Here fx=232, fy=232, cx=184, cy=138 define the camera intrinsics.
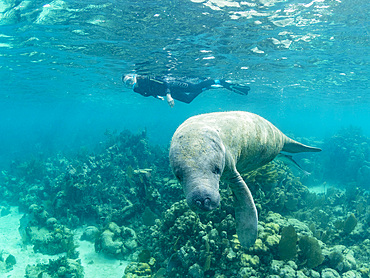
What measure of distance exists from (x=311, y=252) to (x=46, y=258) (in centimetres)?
888

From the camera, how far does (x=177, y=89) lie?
54.8 feet

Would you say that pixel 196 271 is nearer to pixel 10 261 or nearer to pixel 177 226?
pixel 177 226

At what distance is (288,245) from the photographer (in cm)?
510

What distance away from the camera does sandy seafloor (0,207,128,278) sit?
772cm

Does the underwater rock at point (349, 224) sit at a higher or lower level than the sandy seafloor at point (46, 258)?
higher

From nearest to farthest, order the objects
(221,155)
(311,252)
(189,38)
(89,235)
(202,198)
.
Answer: (202,198) < (221,155) < (311,252) < (89,235) < (189,38)

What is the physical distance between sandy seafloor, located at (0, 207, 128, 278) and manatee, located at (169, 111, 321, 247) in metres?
6.12

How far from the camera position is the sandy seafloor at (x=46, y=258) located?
7.72 m

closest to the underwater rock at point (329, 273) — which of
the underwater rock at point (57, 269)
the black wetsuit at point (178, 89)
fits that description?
the underwater rock at point (57, 269)

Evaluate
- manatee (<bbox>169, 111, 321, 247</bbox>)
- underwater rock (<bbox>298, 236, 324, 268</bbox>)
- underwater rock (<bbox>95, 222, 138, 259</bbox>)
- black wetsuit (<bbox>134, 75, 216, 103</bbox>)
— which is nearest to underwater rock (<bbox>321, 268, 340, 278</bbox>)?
underwater rock (<bbox>298, 236, 324, 268</bbox>)

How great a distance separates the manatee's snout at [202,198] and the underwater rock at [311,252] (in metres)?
4.43

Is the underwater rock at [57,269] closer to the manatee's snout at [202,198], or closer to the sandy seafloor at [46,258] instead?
the sandy seafloor at [46,258]

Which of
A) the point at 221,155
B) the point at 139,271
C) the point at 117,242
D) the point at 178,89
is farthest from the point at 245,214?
the point at 178,89

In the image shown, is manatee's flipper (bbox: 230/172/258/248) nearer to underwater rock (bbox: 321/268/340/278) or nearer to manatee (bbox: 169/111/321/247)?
manatee (bbox: 169/111/321/247)
